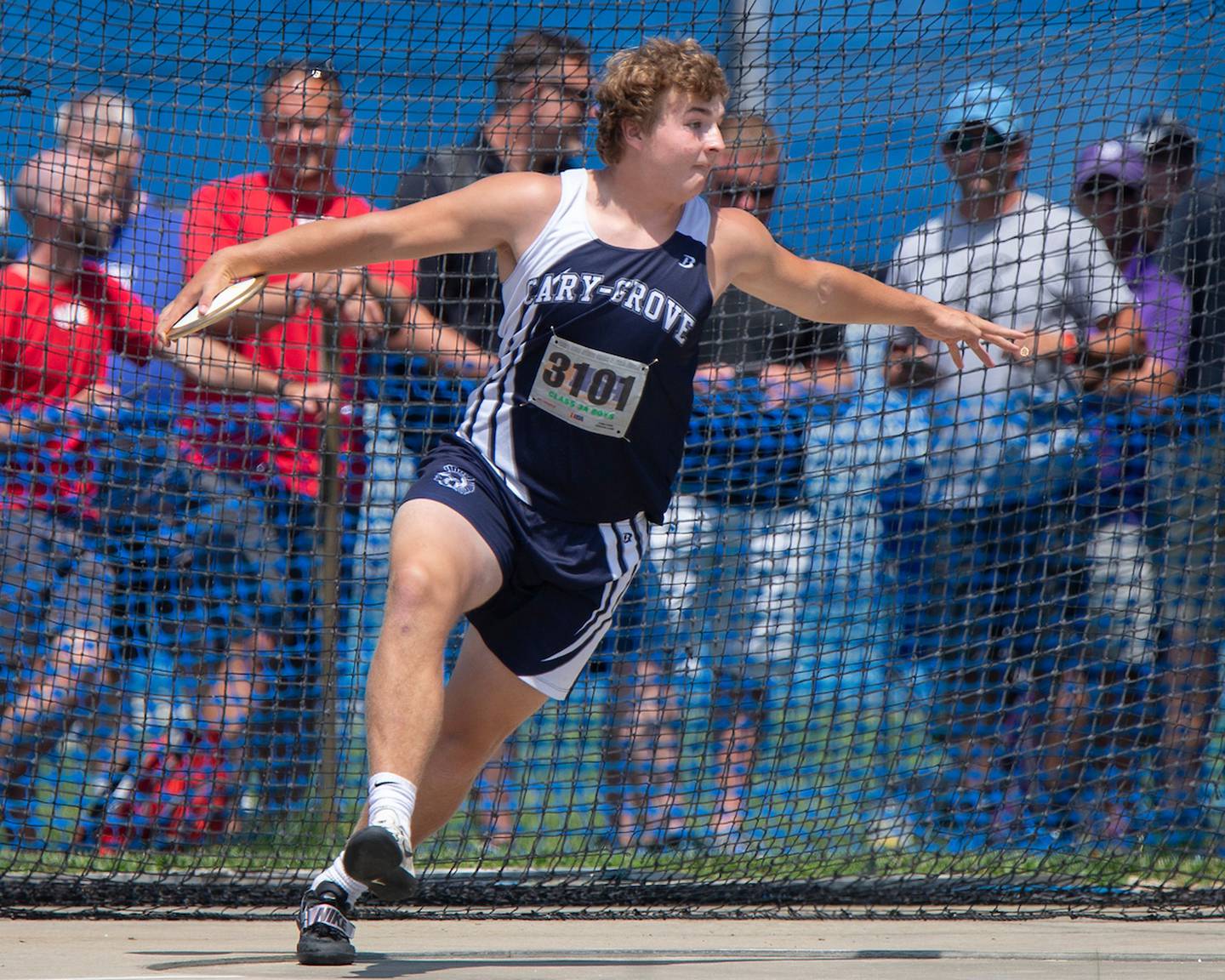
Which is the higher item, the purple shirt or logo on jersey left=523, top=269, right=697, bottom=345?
the purple shirt

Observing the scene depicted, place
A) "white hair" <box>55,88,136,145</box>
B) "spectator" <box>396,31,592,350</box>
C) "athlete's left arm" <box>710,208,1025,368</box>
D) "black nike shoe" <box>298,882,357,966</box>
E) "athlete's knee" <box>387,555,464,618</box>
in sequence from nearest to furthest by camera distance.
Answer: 1. "athlete's knee" <box>387,555,464,618</box>
2. "black nike shoe" <box>298,882,357,966</box>
3. "athlete's left arm" <box>710,208,1025,368</box>
4. "white hair" <box>55,88,136,145</box>
5. "spectator" <box>396,31,592,350</box>

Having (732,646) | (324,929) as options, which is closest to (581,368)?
(324,929)

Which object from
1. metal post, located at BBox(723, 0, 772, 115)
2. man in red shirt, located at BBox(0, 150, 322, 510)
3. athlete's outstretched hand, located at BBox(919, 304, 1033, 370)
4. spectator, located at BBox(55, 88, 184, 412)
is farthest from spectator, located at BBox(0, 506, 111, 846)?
athlete's outstretched hand, located at BBox(919, 304, 1033, 370)

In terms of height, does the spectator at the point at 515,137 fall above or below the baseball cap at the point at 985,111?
below

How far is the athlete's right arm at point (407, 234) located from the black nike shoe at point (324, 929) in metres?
1.32

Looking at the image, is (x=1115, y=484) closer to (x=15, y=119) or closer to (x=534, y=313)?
(x=534, y=313)

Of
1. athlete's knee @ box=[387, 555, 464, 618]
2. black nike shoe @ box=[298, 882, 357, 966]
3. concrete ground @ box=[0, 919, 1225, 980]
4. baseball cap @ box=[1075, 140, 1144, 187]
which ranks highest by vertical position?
baseball cap @ box=[1075, 140, 1144, 187]

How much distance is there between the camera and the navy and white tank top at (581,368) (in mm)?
3453

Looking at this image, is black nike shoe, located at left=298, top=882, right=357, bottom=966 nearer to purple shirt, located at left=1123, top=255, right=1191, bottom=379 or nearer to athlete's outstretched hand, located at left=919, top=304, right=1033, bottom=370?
athlete's outstretched hand, located at left=919, top=304, right=1033, bottom=370

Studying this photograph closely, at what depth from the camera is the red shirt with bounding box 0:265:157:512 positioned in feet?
15.8

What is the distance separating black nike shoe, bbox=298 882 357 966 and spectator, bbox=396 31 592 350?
2.16 m

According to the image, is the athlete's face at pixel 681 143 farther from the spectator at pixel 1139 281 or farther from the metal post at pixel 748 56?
the spectator at pixel 1139 281

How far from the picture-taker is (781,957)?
12.3ft

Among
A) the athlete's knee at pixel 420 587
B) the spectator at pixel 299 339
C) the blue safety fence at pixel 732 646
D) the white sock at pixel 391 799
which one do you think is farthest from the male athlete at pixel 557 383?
the spectator at pixel 299 339
